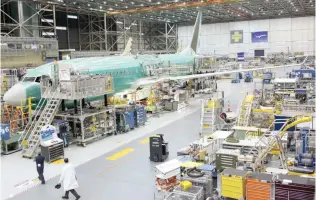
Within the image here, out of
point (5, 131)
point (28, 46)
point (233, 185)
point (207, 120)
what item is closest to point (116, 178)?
point (233, 185)

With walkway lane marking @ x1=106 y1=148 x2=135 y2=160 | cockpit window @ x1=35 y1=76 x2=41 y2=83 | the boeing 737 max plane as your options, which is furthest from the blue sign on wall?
walkway lane marking @ x1=106 y1=148 x2=135 y2=160

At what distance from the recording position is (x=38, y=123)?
15.7 meters

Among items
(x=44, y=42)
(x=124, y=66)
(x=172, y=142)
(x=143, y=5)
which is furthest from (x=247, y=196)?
(x=143, y=5)

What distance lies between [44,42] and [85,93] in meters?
20.6

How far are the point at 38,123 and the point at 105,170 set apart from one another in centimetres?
512

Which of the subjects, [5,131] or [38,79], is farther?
[38,79]

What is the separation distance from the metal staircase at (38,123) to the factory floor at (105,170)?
1.87 feet

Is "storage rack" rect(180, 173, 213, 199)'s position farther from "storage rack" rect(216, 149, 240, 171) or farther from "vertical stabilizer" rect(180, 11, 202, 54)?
"vertical stabilizer" rect(180, 11, 202, 54)

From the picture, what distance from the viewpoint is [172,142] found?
648 inches

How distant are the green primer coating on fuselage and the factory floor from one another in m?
3.89

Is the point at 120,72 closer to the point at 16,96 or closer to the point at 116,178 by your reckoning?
the point at 16,96

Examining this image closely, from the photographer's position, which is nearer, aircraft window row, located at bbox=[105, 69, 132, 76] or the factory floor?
the factory floor

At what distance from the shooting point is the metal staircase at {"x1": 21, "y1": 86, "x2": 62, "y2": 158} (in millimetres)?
14930

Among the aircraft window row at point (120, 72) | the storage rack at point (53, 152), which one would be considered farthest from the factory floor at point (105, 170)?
the aircraft window row at point (120, 72)
